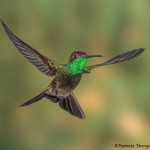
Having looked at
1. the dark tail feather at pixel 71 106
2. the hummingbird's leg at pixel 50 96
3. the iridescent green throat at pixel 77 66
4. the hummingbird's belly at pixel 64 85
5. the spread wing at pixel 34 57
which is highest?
the spread wing at pixel 34 57

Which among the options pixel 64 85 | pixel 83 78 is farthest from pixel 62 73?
pixel 83 78

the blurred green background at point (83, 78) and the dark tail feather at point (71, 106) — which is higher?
the blurred green background at point (83, 78)

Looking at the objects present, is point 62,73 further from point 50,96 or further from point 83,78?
point 83,78

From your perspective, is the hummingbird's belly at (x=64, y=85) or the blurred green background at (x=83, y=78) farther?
the blurred green background at (x=83, y=78)

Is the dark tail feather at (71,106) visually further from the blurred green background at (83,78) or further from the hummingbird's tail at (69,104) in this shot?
the blurred green background at (83,78)

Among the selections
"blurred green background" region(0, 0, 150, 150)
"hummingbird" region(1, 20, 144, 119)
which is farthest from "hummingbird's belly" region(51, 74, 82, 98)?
"blurred green background" region(0, 0, 150, 150)

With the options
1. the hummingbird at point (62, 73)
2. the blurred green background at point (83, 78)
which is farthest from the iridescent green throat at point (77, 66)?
the blurred green background at point (83, 78)

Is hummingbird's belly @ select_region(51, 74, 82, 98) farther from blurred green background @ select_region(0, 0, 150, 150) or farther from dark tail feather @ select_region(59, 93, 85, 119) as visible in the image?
blurred green background @ select_region(0, 0, 150, 150)
